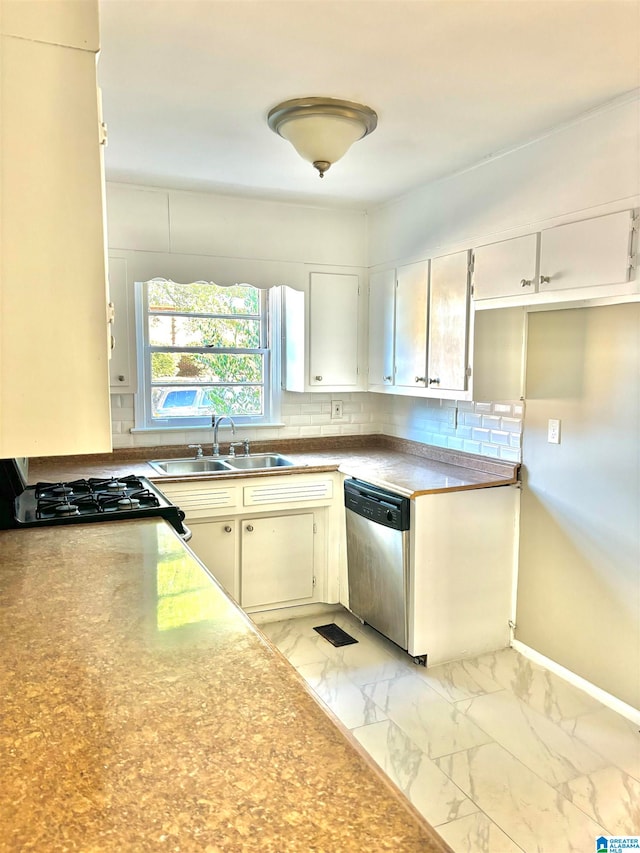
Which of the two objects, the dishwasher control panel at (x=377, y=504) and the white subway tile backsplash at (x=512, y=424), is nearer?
the dishwasher control panel at (x=377, y=504)

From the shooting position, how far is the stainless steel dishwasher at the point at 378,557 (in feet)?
9.92

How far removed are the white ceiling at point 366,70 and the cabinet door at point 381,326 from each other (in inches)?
36.4

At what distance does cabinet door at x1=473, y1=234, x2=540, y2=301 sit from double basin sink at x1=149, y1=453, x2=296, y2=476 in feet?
4.85

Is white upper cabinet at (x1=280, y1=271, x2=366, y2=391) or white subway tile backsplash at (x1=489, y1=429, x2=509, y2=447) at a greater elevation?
white upper cabinet at (x1=280, y1=271, x2=366, y2=391)

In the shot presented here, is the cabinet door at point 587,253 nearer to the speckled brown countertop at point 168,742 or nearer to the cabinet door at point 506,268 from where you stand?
the cabinet door at point 506,268

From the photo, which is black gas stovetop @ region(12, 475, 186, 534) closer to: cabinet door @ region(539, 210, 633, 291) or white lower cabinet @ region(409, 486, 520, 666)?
white lower cabinet @ region(409, 486, 520, 666)

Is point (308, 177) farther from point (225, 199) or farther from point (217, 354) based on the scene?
point (217, 354)

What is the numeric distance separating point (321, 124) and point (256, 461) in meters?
2.13

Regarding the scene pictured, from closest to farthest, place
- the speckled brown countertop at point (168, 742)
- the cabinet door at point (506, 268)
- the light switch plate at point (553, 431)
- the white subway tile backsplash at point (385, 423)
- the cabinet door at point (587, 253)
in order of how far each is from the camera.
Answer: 1. the speckled brown countertop at point (168, 742)
2. the cabinet door at point (587, 253)
3. the cabinet door at point (506, 268)
4. the light switch plate at point (553, 431)
5. the white subway tile backsplash at point (385, 423)

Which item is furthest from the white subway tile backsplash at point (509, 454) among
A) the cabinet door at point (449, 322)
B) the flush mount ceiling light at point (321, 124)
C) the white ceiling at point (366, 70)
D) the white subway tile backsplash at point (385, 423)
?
the flush mount ceiling light at point (321, 124)

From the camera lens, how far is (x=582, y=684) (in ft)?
9.32

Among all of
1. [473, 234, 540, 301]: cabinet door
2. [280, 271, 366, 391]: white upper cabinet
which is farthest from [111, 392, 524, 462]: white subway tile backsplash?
[473, 234, 540, 301]: cabinet door

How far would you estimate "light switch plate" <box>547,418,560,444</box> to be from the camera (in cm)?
293

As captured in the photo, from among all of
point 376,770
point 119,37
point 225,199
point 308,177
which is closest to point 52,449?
point 376,770
